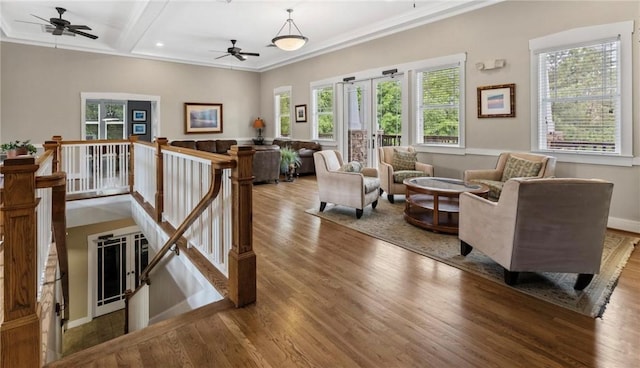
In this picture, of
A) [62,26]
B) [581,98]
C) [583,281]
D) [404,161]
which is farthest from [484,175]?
[62,26]

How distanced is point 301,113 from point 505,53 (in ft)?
17.8

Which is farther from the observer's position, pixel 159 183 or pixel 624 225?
pixel 624 225

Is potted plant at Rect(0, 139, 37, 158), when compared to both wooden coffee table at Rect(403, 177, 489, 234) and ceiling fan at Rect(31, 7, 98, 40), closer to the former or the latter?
ceiling fan at Rect(31, 7, 98, 40)

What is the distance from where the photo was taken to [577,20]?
14.5 ft

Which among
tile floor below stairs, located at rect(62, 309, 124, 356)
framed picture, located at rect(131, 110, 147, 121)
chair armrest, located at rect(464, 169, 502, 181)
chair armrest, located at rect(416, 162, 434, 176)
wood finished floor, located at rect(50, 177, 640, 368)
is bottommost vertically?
tile floor below stairs, located at rect(62, 309, 124, 356)

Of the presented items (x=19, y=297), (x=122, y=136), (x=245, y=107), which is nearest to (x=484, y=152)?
(x=19, y=297)

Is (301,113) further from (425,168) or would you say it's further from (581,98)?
(581,98)

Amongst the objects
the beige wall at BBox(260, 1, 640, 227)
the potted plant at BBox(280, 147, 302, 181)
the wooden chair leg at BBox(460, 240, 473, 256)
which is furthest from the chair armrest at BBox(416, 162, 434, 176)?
the potted plant at BBox(280, 147, 302, 181)

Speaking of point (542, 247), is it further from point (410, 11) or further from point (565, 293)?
point (410, 11)

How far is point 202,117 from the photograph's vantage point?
998 cm

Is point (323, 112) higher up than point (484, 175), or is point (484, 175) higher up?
point (323, 112)

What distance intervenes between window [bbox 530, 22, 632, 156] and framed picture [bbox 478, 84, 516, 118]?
321 mm

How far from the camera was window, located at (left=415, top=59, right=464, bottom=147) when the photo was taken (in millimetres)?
5863

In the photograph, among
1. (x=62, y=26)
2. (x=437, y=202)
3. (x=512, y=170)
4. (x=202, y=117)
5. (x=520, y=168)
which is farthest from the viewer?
(x=202, y=117)
